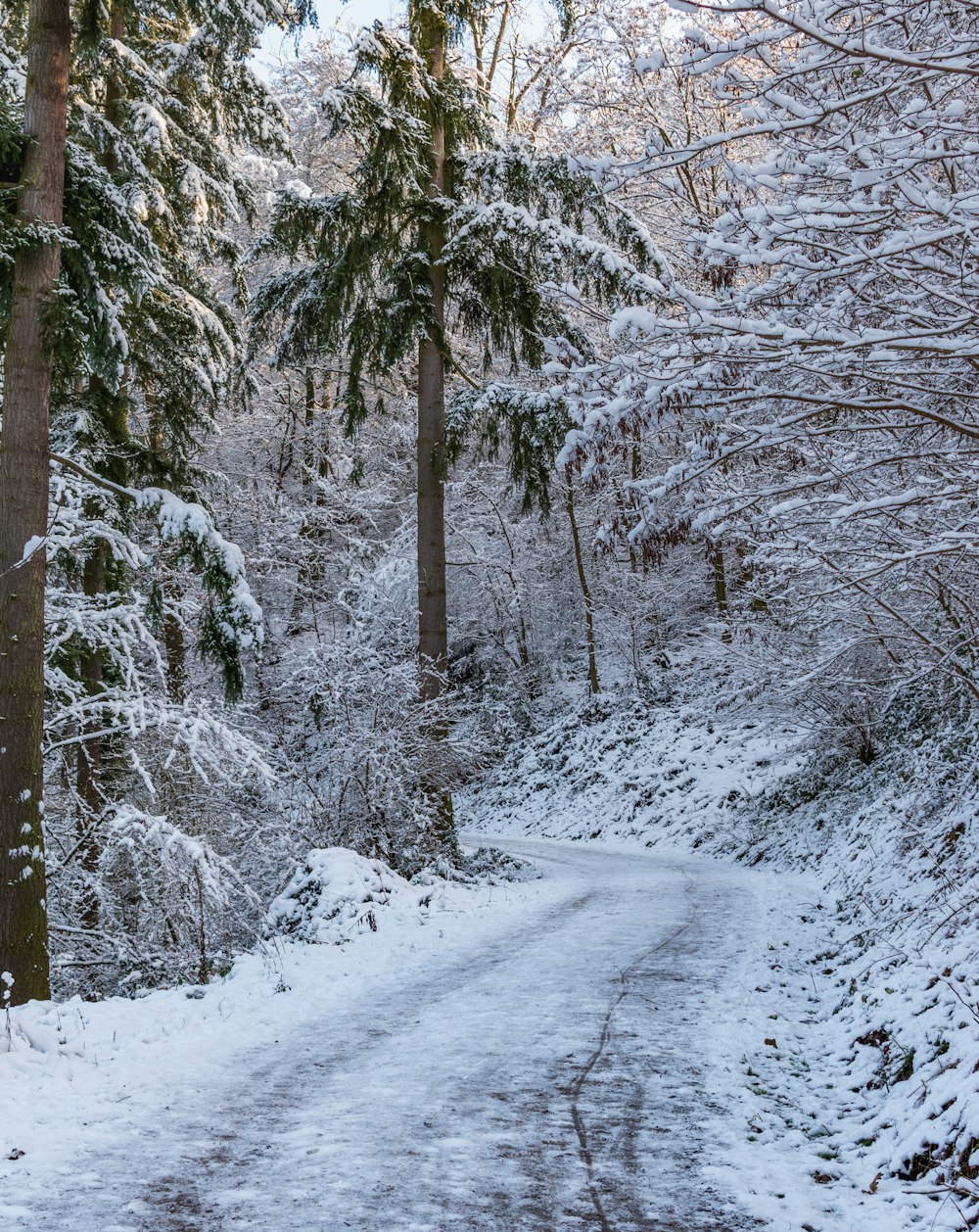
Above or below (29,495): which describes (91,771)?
below

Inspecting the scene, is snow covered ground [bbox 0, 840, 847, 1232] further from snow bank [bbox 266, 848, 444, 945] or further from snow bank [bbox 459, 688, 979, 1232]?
snow bank [bbox 266, 848, 444, 945]

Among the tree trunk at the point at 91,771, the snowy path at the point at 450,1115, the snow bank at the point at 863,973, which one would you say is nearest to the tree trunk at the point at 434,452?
the tree trunk at the point at 91,771

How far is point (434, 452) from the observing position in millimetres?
13773

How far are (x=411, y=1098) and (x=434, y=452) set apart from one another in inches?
389

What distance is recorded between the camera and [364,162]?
12.9 m

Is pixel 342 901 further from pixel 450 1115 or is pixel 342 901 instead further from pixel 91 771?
pixel 450 1115

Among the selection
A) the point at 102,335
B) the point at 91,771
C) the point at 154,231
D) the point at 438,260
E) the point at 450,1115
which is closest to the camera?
the point at 450,1115

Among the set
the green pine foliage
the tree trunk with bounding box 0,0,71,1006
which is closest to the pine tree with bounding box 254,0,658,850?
the green pine foliage

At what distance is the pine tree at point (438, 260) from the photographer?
1292 cm

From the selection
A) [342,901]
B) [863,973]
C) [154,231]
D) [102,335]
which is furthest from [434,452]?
[863,973]

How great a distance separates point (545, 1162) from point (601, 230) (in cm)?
1240

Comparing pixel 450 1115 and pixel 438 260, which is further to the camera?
pixel 438 260

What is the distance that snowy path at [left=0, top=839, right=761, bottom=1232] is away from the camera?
390 centimetres

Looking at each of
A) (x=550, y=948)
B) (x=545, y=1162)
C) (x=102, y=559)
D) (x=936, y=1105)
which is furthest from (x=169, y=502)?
(x=936, y=1105)
